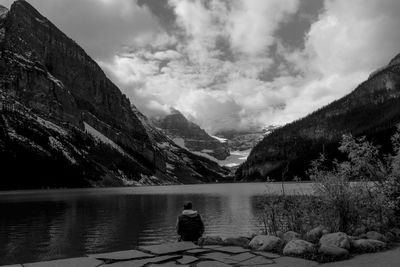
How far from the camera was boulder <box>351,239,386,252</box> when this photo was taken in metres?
Answer: 14.1

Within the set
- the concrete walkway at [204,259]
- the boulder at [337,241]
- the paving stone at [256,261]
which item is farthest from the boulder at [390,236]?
the paving stone at [256,261]

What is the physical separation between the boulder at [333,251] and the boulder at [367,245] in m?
1.13

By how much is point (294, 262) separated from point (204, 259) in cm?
269

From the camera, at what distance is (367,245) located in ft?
46.5

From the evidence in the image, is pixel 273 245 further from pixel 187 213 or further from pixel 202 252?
pixel 187 213

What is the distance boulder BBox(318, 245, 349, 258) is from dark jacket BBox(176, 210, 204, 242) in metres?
5.84

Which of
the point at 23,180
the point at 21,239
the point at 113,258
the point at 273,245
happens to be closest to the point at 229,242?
the point at 273,245

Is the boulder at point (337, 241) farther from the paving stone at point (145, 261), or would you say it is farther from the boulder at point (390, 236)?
the paving stone at point (145, 261)

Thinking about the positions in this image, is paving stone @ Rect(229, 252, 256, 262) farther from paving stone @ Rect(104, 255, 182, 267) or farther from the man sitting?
the man sitting

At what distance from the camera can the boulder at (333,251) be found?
1293 cm

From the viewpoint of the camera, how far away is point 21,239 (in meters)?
35.2

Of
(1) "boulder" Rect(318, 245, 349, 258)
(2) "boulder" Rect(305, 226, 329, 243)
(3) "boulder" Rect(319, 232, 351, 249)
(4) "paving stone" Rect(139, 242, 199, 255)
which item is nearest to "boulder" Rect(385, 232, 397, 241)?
(2) "boulder" Rect(305, 226, 329, 243)

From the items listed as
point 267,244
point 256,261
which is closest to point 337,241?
point 267,244

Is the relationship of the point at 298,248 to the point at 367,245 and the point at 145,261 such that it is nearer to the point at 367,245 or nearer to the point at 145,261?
the point at 367,245
